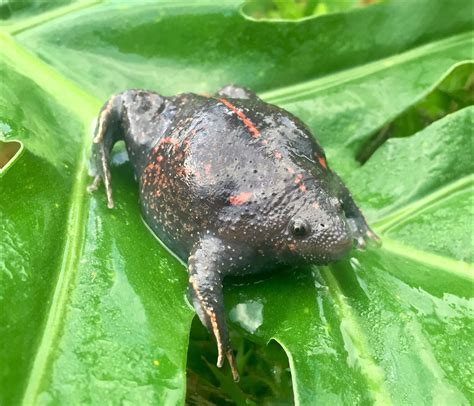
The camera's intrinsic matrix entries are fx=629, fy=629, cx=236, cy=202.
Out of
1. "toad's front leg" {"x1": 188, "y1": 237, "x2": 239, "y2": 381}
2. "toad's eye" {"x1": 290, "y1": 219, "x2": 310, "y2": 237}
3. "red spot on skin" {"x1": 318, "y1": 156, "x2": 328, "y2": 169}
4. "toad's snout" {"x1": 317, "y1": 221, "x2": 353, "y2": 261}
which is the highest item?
"red spot on skin" {"x1": 318, "y1": 156, "x2": 328, "y2": 169}

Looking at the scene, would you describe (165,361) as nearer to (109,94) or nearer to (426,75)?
(109,94)

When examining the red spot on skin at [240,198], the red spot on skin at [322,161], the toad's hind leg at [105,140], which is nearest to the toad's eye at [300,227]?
the red spot on skin at [240,198]

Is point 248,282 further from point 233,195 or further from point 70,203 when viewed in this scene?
point 70,203

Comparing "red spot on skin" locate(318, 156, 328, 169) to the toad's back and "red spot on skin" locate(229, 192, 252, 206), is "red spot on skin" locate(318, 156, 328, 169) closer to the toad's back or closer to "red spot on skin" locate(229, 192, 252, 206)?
the toad's back

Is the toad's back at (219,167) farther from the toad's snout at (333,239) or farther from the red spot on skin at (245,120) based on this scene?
the toad's snout at (333,239)

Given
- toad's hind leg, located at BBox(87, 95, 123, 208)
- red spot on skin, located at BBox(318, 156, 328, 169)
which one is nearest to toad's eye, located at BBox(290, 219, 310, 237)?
red spot on skin, located at BBox(318, 156, 328, 169)

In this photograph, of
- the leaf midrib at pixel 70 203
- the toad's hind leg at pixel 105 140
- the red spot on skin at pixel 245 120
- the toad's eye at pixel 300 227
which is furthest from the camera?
the toad's hind leg at pixel 105 140

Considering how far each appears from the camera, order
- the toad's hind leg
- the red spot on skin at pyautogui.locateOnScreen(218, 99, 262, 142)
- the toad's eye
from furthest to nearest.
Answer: the toad's hind leg < the red spot on skin at pyautogui.locateOnScreen(218, 99, 262, 142) < the toad's eye
